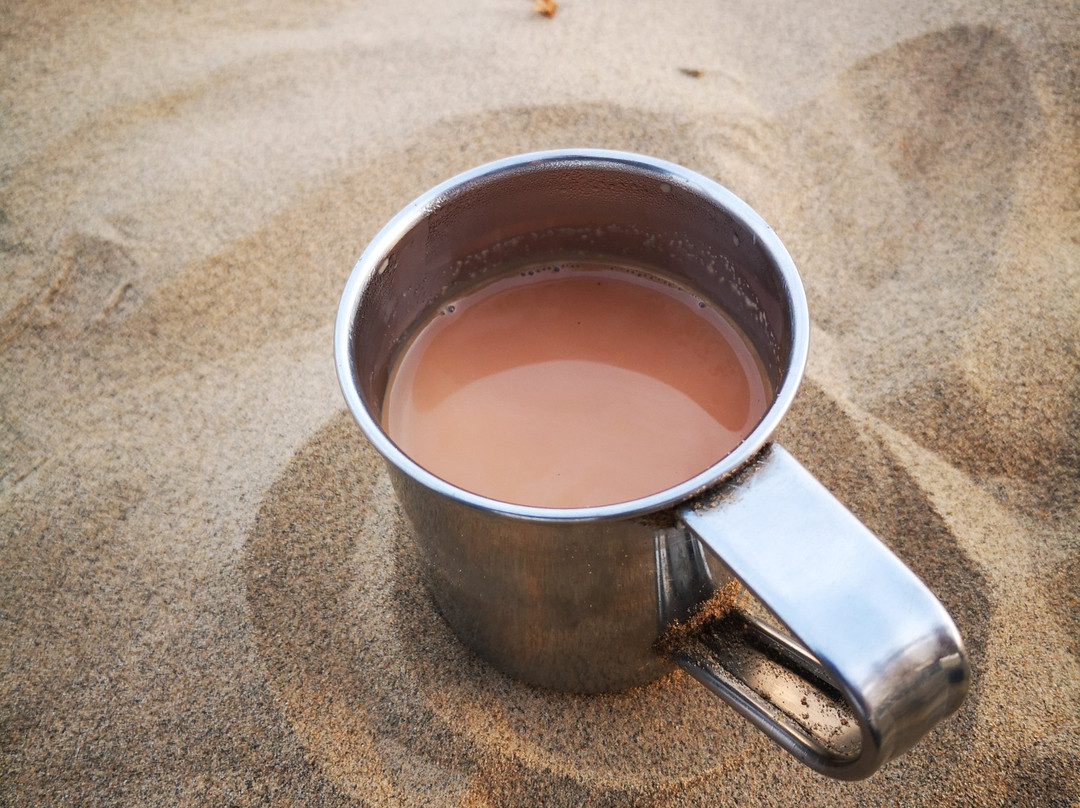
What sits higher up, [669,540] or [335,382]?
[669,540]

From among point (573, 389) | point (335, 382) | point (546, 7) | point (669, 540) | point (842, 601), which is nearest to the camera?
point (842, 601)

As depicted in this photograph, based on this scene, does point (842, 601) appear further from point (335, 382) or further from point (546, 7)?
point (546, 7)

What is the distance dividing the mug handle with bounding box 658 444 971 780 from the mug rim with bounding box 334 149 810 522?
17 mm

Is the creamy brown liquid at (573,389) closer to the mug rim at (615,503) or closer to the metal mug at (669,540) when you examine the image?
the metal mug at (669,540)

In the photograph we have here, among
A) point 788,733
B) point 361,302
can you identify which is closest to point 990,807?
point 788,733

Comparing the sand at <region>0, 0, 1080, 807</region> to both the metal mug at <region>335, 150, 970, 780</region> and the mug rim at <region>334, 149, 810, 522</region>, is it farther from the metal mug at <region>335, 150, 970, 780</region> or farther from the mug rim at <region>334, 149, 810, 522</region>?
the mug rim at <region>334, 149, 810, 522</region>

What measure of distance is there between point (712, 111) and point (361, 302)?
86 cm

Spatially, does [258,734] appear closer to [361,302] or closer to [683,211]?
[361,302]

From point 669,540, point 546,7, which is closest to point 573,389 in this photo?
point 669,540

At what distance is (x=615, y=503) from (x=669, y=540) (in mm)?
63

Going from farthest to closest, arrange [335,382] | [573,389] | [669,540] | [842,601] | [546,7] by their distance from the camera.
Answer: [546,7], [335,382], [573,389], [669,540], [842,601]

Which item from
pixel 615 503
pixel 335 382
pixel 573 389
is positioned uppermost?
pixel 615 503

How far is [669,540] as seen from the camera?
0.63 m

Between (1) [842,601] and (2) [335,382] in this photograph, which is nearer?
(1) [842,601]
